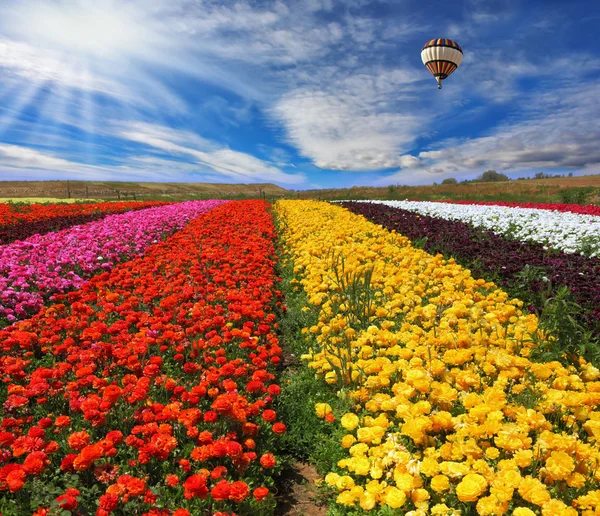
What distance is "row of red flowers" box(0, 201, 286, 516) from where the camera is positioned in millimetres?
2596

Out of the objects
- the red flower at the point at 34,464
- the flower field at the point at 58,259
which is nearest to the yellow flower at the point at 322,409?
the red flower at the point at 34,464

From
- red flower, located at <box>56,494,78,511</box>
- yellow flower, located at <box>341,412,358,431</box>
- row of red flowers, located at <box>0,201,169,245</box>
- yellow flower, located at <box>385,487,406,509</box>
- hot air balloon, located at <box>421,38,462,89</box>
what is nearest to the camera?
yellow flower, located at <box>385,487,406,509</box>

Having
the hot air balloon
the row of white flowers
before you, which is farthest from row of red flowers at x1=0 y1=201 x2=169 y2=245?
the hot air balloon

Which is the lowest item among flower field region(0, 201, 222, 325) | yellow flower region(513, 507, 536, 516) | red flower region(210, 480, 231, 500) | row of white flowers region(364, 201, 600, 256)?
red flower region(210, 480, 231, 500)

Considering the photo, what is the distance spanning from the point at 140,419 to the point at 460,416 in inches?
102

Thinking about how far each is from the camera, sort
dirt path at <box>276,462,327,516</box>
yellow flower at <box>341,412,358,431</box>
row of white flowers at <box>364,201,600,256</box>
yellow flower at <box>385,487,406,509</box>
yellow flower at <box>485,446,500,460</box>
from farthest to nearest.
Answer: row of white flowers at <box>364,201,600,256</box> → dirt path at <box>276,462,327,516</box> → yellow flower at <box>341,412,358,431</box> → yellow flower at <box>485,446,500,460</box> → yellow flower at <box>385,487,406,509</box>

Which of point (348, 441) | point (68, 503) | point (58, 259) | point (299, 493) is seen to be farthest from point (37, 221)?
point (348, 441)

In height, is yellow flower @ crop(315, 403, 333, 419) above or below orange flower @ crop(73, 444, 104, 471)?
below

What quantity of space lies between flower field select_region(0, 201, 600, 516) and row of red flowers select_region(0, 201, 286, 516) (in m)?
0.02

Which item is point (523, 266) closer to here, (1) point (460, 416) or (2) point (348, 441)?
(1) point (460, 416)

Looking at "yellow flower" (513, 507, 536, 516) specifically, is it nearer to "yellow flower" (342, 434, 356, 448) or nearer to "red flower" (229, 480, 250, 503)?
"yellow flower" (342, 434, 356, 448)

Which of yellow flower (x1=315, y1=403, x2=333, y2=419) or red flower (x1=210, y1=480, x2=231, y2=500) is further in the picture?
yellow flower (x1=315, y1=403, x2=333, y2=419)

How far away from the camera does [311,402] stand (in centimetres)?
418

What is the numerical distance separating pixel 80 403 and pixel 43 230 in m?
11.8
